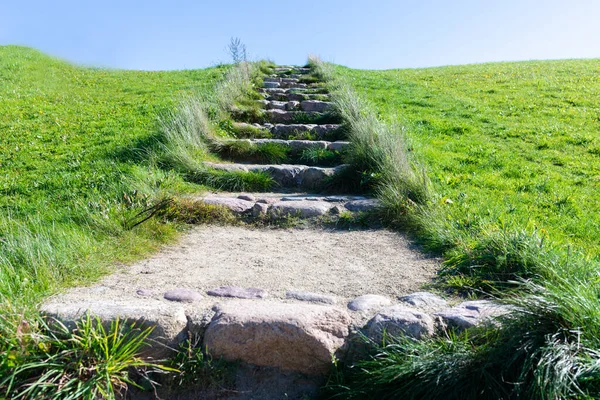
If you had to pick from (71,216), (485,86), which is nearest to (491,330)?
(71,216)

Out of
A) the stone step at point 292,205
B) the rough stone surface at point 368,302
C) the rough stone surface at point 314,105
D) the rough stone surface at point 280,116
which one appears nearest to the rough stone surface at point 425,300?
the rough stone surface at point 368,302

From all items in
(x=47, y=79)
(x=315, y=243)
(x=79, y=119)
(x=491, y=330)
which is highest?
Answer: (x=47, y=79)

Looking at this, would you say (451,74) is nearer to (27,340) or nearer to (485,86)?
(485,86)

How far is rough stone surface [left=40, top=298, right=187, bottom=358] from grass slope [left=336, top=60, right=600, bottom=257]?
2297mm

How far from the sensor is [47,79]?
14.4 m

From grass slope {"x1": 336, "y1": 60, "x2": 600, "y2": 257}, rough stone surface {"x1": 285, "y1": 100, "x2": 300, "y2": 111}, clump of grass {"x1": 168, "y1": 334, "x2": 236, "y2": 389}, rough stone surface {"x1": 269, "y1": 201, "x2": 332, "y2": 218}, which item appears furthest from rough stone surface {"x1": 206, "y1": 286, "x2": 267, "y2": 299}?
rough stone surface {"x1": 285, "y1": 100, "x2": 300, "y2": 111}

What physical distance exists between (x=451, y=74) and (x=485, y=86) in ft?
10.2

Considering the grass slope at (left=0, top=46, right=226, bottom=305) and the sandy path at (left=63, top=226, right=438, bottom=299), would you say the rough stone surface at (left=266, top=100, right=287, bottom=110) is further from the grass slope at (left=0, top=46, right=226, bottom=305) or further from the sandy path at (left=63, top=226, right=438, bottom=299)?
the sandy path at (left=63, top=226, right=438, bottom=299)

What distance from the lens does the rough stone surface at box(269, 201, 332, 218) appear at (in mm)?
4523

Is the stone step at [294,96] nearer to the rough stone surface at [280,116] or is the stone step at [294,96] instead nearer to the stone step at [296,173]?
the rough stone surface at [280,116]

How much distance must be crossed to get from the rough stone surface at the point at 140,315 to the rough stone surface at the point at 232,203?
6.90 ft

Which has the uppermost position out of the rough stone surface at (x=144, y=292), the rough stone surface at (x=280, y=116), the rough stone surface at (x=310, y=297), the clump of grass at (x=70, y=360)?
the rough stone surface at (x=280, y=116)

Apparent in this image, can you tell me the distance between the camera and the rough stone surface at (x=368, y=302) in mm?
2635

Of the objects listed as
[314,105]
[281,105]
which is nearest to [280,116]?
[281,105]
